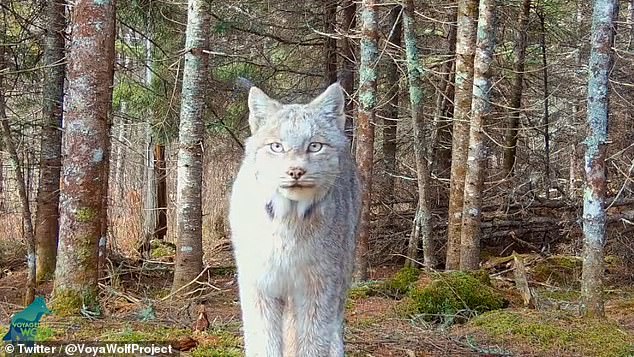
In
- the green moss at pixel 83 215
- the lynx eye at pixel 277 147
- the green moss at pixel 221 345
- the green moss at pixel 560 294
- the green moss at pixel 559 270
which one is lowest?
the green moss at pixel 560 294

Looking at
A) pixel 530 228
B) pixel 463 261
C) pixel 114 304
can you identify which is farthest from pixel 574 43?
pixel 114 304

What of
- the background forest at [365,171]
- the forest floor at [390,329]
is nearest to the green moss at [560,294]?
the background forest at [365,171]

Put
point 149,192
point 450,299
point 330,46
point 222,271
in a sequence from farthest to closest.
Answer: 1. point 149,192
2. point 330,46
3. point 222,271
4. point 450,299

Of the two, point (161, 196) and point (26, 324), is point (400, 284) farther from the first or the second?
point (161, 196)

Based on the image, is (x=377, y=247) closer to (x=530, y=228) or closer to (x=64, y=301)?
(x=530, y=228)

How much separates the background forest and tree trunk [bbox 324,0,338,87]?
4cm

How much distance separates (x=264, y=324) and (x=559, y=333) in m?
3.29

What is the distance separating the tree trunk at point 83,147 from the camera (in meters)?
5.62

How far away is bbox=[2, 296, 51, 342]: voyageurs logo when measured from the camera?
15.9 ft

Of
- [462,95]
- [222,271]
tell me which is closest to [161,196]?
[222,271]

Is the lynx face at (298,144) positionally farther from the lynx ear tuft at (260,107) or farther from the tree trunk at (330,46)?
the tree trunk at (330,46)

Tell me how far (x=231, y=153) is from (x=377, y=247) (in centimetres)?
376

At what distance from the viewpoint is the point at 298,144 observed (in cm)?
400

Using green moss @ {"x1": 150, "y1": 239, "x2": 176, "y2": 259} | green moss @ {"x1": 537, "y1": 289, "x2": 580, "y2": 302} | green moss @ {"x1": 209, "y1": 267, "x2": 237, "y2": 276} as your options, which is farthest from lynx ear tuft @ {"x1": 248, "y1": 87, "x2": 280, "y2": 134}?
green moss @ {"x1": 150, "y1": 239, "x2": 176, "y2": 259}
